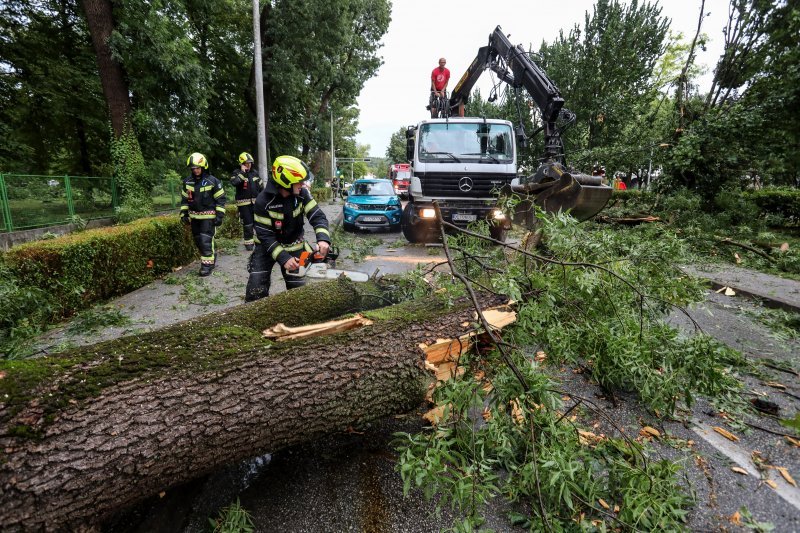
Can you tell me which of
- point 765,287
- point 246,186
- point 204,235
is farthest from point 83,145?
point 765,287

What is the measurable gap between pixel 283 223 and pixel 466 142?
4.93 meters

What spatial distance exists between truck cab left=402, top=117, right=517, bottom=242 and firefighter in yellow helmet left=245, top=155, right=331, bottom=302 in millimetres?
3765

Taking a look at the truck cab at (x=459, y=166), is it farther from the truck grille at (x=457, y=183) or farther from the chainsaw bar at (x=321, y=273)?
the chainsaw bar at (x=321, y=273)

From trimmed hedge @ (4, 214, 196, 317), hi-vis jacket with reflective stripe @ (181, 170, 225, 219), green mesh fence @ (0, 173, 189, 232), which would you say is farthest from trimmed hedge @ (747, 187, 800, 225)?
green mesh fence @ (0, 173, 189, 232)

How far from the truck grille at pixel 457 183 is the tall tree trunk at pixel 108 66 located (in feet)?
23.8

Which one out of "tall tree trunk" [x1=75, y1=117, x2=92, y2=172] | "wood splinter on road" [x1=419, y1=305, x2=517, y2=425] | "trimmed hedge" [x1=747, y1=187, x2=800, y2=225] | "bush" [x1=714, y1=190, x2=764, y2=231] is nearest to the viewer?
"wood splinter on road" [x1=419, y1=305, x2=517, y2=425]

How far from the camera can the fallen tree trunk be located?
1376 millimetres

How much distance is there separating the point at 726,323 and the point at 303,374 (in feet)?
15.3

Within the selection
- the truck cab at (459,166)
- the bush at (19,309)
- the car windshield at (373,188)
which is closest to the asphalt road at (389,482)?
the bush at (19,309)

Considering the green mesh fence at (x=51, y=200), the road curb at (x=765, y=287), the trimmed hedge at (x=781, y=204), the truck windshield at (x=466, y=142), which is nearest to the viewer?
the road curb at (x=765, y=287)

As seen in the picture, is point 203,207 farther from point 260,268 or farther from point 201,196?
point 260,268

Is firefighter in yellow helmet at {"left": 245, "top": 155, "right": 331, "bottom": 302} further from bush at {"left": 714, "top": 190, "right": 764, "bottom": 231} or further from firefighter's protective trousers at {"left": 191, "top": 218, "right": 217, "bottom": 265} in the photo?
bush at {"left": 714, "top": 190, "right": 764, "bottom": 231}

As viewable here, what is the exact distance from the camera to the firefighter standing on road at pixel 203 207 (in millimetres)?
6152

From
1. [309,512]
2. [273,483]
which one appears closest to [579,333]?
[309,512]
